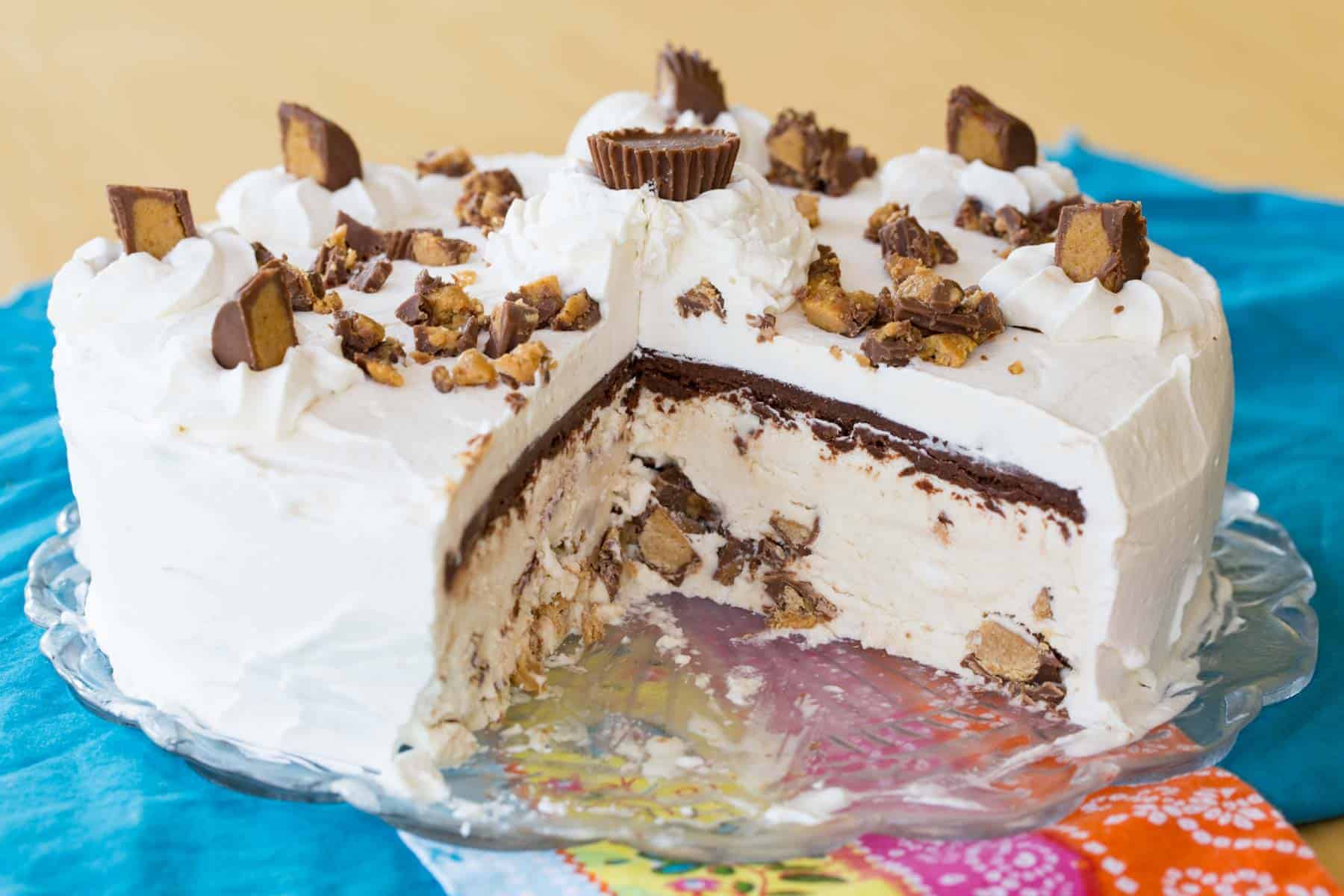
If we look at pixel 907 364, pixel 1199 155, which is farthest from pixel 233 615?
pixel 1199 155

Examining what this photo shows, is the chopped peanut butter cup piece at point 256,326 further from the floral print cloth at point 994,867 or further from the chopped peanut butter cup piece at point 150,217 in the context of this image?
the floral print cloth at point 994,867

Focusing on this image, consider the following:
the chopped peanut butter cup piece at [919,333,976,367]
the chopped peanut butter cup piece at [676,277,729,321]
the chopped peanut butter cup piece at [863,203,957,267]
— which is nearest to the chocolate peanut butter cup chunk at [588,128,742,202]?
the chopped peanut butter cup piece at [676,277,729,321]

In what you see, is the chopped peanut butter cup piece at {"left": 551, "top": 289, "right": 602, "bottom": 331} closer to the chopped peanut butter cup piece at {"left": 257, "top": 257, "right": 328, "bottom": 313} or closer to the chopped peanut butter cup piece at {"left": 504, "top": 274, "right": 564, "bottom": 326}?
the chopped peanut butter cup piece at {"left": 504, "top": 274, "right": 564, "bottom": 326}

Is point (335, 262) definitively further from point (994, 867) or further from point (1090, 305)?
point (994, 867)

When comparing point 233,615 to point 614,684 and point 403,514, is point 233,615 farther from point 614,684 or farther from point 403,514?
point 614,684

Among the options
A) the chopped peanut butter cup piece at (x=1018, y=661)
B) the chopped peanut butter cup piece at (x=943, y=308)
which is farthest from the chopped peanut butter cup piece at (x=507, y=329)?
the chopped peanut butter cup piece at (x=1018, y=661)

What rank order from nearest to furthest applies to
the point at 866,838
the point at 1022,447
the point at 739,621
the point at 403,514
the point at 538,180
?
the point at 403,514
the point at 866,838
the point at 1022,447
the point at 739,621
the point at 538,180
